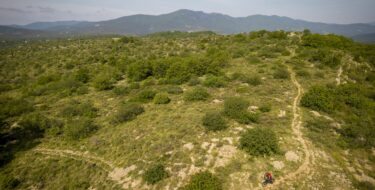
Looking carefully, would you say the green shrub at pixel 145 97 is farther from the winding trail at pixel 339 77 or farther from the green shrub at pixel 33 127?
the winding trail at pixel 339 77

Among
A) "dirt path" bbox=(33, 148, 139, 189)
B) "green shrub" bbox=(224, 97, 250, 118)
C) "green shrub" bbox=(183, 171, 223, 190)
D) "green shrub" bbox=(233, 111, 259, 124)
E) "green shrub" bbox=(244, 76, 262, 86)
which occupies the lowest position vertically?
"dirt path" bbox=(33, 148, 139, 189)

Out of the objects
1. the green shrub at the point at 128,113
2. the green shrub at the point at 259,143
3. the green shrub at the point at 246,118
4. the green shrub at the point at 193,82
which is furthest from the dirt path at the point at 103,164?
the green shrub at the point at 193,82

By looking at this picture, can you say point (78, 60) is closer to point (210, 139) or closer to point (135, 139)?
point (135, 139)

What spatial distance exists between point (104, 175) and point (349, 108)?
20.4 meters

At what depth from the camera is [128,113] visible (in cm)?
1956

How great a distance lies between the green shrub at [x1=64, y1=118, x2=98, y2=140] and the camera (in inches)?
695

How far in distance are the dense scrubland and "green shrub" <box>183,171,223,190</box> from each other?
0.18ft

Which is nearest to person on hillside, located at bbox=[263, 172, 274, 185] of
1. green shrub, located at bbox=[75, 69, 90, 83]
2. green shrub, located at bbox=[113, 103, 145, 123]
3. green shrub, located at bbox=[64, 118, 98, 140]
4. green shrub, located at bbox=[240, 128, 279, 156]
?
green shrub, located at bbox=[240, 128, 279, 156]

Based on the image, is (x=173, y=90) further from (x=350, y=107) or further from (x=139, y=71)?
(x=350, y=107)

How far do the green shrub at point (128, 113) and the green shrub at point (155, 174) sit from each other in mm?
7313

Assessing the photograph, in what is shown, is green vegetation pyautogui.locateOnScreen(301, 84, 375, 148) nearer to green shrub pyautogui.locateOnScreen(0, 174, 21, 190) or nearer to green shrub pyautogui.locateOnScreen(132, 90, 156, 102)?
green shrub pyautogui.locateOnScreen(132, 90, 156, 102)

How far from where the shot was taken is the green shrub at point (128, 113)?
Result: 1912 cm

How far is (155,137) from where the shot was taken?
16094 mm

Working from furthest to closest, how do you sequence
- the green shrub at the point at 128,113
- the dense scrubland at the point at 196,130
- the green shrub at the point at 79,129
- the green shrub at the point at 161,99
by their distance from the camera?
the green shrub at the point at 161,99 < the green shrub at the point at 128,113 < the green shrub at the point at 79,129 < the dense scrubland at the point at 196,130
